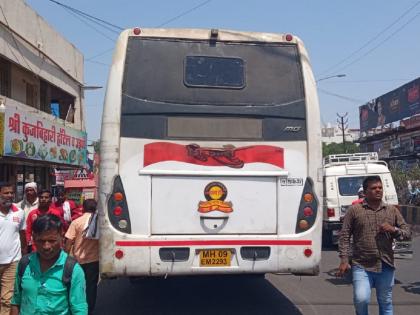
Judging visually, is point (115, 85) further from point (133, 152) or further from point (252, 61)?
point (252, 61)

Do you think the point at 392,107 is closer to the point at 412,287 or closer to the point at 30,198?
the point at 412,287

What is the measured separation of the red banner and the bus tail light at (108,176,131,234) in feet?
1.40

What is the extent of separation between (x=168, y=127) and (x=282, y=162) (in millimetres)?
1405

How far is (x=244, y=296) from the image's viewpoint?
Answer: 945 centimetres

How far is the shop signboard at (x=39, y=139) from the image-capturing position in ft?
51.7

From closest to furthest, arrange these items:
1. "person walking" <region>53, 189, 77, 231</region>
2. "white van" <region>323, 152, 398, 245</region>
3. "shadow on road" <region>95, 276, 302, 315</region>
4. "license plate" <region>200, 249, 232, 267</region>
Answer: "license plate" <region>200, 249, 232, 267</region>, "shadow on road" <region>95, 276, 302, 315</region>, "person walking" <region>53, 189, 77, 231</region>, "white van" <region>323, 152, 398, 245</region>

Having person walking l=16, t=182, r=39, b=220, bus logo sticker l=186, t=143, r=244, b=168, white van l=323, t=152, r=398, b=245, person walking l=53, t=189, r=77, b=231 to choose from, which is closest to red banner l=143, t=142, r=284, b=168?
bus logo sticker l=186, t=143, r=244, b=168

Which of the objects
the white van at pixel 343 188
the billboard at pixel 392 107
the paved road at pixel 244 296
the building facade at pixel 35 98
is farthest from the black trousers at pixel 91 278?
the billboard at pixel 392 107

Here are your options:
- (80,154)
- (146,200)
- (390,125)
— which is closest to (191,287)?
(146,200)

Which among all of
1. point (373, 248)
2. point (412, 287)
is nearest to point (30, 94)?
point (412, 287)

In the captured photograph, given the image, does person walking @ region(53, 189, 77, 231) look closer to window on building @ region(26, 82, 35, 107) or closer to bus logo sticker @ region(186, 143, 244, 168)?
bus logo sticker @ region(186, 143, 244, 168)

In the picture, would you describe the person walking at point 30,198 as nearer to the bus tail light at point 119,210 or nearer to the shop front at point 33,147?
the bus tail light at point 119,210

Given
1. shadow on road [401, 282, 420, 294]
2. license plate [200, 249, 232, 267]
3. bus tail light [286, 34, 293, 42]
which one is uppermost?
bus tail light [286, 34, 293, 42]

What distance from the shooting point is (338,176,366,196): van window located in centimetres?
1656
